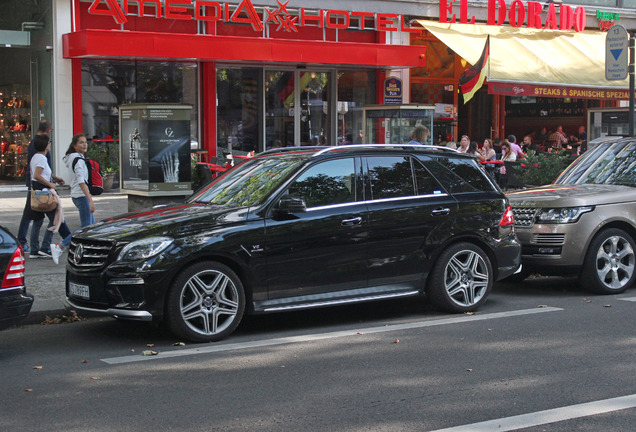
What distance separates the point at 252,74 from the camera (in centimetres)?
2311

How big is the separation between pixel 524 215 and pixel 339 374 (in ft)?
15.0

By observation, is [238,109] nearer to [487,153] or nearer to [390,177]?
[487,153]

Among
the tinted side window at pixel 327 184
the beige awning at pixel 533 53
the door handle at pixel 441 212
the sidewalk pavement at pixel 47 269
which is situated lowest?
the sidewalk pavement at pixel 47 269

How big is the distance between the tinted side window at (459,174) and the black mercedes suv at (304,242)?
0.6 inches

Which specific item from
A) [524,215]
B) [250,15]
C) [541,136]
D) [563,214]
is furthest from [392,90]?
[563,214]

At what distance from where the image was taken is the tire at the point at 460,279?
8.48 metres

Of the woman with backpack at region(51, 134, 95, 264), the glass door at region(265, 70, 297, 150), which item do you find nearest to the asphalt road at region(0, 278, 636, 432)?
the woman with backpack at region(51, 134, 95, 264)

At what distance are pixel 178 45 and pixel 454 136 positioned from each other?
10.7 metres

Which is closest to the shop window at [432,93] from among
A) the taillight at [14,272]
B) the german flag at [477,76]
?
the german flag at [477,76]

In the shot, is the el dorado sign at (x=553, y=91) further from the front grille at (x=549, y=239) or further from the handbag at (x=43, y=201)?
the handbag at (x=43, y=201)

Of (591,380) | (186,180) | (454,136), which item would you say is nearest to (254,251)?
(591,380)

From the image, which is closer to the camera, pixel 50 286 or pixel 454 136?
pixel 50 286

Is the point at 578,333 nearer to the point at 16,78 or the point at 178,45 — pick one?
the point at 178,45

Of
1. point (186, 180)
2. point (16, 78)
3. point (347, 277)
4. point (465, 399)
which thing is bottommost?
point (465, 399)
